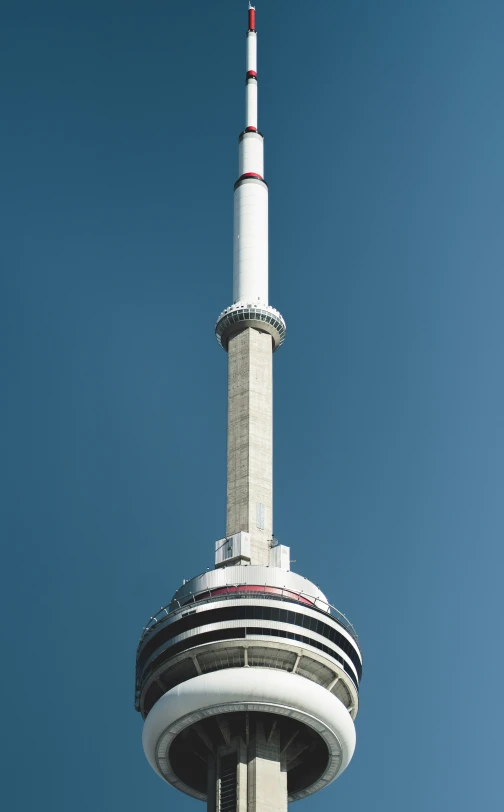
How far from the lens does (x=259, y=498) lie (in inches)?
4606

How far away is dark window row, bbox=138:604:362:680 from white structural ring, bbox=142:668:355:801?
369cm

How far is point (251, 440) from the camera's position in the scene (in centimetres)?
11969

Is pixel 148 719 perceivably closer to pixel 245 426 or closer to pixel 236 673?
pixel 236 673

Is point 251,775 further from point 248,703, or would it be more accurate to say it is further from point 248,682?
point 248,682

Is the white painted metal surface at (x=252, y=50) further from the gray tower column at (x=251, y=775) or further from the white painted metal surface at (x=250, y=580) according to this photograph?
the gray tower column at (x=251, y=775)

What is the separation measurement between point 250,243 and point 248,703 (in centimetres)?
4702

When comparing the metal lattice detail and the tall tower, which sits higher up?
the tall tower

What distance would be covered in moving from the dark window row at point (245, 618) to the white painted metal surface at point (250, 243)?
32.8 metres

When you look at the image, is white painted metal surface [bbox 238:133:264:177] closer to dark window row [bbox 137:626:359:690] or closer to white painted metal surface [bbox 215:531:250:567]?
white painted metal surface [bbox 215:531:250:567]

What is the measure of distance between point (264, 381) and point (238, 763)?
1337 inches

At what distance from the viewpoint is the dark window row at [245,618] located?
103875 millimetres

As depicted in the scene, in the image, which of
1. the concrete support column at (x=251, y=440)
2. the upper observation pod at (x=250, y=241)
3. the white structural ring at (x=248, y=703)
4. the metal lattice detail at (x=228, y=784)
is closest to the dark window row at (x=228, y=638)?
the white structural ring at (x=248, y=703)

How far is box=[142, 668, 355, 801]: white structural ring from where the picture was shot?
101m

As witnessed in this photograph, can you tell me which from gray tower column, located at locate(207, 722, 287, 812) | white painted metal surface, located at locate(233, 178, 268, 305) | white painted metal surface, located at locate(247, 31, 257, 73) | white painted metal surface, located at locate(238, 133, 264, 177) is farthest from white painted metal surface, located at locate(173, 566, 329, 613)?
white painted metal surface, located at locate(247, 31, 257, 73)
